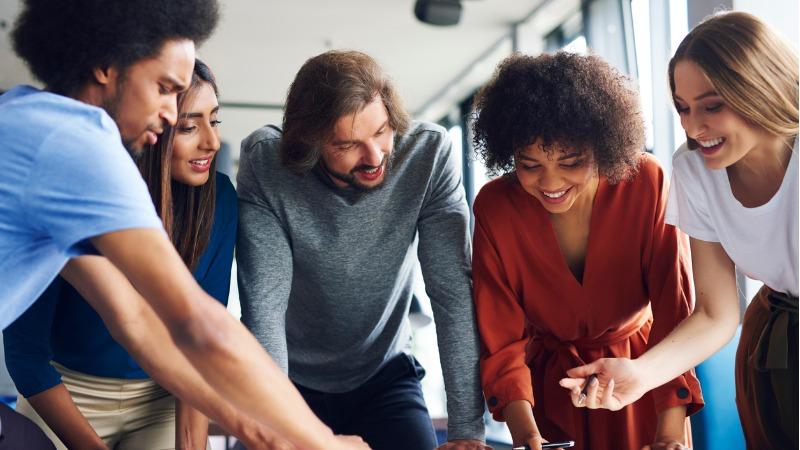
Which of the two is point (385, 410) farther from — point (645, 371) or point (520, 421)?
point (645, 371)

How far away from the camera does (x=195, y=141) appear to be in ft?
5.55

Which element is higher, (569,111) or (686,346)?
(569,111)

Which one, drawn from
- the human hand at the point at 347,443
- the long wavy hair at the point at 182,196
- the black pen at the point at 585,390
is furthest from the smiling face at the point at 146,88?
→ the black pen at the point at 585,390

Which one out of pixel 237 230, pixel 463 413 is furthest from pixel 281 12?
pixel 463 413

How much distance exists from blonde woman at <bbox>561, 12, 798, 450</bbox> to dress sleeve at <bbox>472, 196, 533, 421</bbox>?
120 millimetres

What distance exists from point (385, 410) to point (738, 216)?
2.70 ft

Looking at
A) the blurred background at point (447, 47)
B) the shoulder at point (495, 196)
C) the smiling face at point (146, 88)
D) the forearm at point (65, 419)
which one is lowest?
the forearm at point (65, 419)

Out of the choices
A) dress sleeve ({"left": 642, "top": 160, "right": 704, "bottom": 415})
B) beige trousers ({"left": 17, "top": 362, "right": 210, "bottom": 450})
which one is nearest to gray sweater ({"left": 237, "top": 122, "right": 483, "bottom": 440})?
beige trousers ({"left": 17, "top": 362, "right": 210, "bottom": 450})

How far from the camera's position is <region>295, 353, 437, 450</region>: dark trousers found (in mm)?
1781

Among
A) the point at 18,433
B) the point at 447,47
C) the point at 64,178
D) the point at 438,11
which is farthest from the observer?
the point at 447,47

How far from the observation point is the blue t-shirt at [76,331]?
157cm

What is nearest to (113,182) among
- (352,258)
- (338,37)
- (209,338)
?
(209,338)

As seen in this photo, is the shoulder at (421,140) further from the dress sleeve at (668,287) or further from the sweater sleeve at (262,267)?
the dress sleeve at (668,287)

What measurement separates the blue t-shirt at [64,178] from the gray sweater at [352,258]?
717mm
